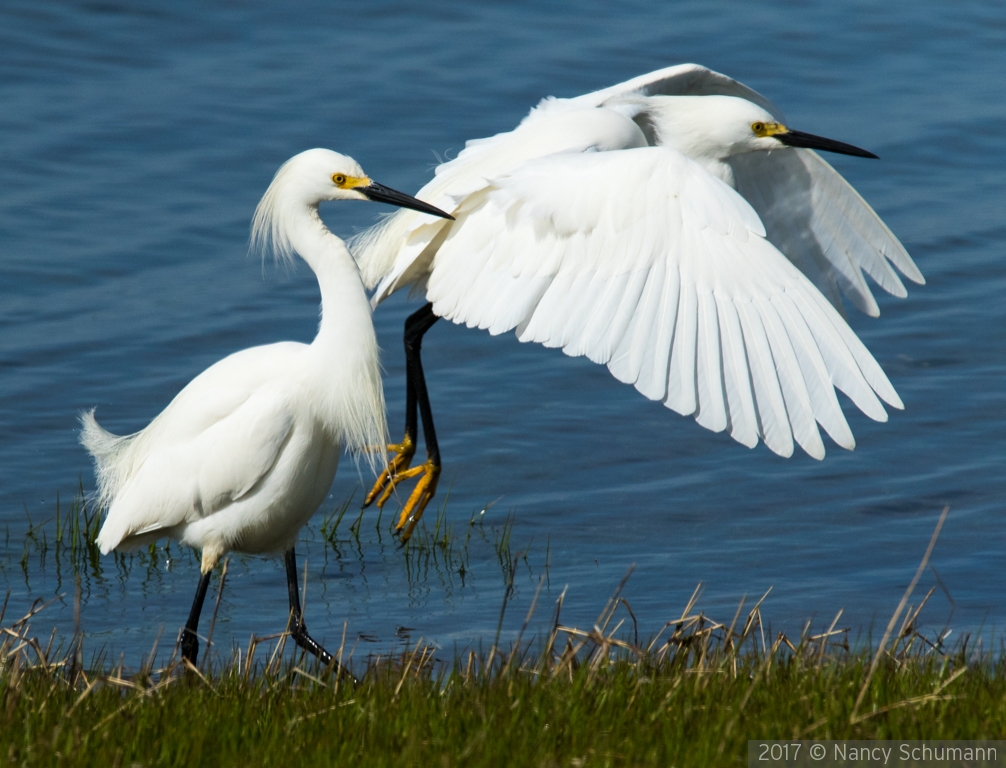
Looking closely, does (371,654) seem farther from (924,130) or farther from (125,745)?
(924,130)

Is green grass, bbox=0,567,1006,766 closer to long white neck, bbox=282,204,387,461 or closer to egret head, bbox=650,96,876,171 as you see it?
long white neck, bbox=282,204,387,461

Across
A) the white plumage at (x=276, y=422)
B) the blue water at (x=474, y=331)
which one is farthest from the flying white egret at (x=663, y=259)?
the blue water at (x=474, y=331)

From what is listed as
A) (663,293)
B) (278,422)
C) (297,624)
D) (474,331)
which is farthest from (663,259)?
(474,331)

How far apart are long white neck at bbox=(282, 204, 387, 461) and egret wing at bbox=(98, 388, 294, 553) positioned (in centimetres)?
18

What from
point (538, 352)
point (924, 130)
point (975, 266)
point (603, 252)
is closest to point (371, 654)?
point (603, 252)

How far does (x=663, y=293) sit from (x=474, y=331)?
5301 millimetres

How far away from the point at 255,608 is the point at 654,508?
91.6 inches

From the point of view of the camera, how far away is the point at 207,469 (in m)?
5.11

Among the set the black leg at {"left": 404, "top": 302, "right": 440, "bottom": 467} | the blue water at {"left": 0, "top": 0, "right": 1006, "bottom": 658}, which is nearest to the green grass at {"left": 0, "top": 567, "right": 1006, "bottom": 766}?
the blue water at {"left": 0, "top": 0, "right": 1006, "bottom": 658}

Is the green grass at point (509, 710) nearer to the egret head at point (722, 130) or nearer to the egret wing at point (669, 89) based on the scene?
the egret head at point (722, 130)

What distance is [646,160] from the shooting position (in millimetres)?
4980

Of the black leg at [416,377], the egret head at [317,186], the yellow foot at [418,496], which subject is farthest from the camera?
the black leg at [416,377]

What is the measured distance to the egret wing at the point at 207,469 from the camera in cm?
504

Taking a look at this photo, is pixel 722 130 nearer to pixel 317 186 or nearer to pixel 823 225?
pixel 823 225
